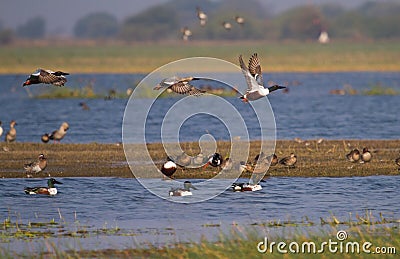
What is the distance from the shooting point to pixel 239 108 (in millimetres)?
30906

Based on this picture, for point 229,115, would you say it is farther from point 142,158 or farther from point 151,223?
point 151,223

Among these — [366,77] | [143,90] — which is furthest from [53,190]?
[366,77]

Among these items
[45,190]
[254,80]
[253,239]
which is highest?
[254,80]

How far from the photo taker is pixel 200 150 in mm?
18703

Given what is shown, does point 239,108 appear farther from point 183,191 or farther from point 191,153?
point 183,191

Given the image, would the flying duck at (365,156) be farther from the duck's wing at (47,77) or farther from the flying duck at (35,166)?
the duck's wing at (47,77)

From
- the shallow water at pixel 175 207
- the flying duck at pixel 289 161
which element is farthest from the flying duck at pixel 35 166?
the flying duck at pixel 289 161

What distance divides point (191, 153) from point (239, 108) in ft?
42.0

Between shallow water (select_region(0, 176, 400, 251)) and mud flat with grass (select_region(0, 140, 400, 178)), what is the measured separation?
20.9 inches

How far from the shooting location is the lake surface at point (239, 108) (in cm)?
2264

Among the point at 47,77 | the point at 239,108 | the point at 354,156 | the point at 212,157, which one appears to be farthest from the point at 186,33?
the point at 47,77

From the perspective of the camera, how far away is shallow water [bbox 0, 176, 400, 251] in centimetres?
1160

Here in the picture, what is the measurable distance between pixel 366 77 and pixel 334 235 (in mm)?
38878

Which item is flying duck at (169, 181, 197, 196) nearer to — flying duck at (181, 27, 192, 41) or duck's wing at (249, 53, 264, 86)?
duck's wing at (249, 53, 264, 86)
